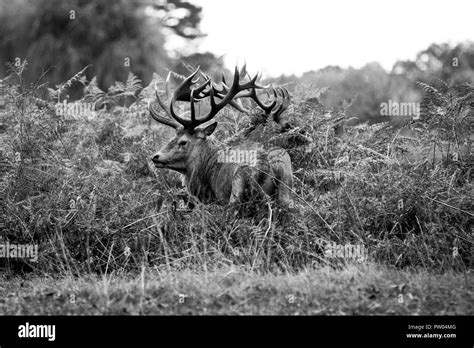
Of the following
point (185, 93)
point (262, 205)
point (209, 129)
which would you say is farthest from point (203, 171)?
point (185, 93)

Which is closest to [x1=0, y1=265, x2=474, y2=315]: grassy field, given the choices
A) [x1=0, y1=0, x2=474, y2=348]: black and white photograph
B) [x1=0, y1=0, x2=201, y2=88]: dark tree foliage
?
[x1=0, y1=0, x2=474, y2=348]: black and white photograph

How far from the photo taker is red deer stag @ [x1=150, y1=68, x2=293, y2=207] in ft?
30.8

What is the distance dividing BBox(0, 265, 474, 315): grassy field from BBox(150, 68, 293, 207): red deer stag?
1.69 m

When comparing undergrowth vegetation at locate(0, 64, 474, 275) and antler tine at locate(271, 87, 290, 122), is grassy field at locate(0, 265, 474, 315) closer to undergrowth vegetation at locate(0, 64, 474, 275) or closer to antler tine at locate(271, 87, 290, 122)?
undergrowth vegetation at locate(0, 64, 474, 275)

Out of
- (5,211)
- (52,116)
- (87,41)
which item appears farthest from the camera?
(87,41)

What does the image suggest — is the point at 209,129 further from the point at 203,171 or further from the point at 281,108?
the point at 281,108

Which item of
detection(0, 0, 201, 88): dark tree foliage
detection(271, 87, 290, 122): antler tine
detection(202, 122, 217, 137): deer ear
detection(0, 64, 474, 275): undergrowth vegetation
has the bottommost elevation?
detection(0, 64, 474, 275): undergrowth vegetation

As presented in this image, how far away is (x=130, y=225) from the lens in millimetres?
9914

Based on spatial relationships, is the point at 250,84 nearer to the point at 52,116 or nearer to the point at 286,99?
the point at 286,99

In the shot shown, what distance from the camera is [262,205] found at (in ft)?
30.8

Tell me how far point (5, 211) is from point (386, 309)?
5.96 m

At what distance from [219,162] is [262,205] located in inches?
36.5
